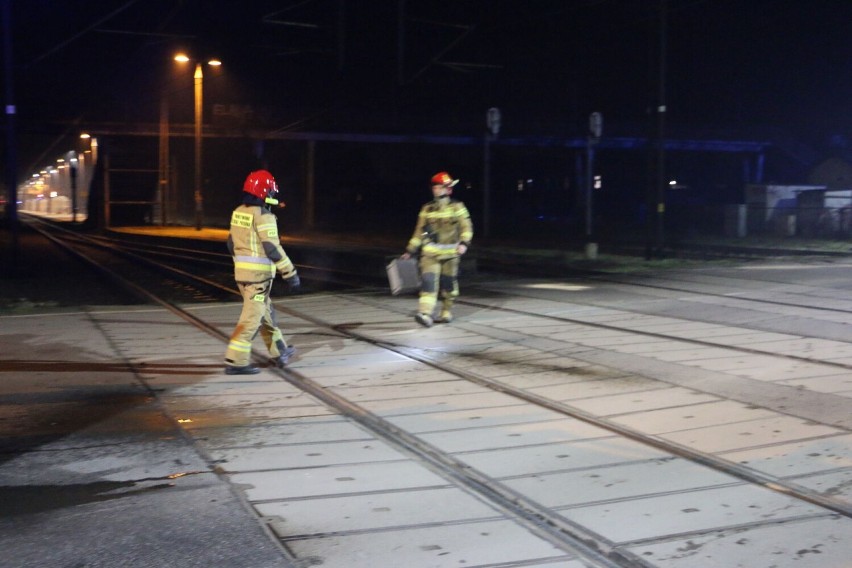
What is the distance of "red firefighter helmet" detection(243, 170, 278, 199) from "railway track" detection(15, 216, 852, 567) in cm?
172

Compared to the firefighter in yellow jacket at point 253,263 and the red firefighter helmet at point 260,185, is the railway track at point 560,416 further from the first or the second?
the red firefighter helmet at point 260,185

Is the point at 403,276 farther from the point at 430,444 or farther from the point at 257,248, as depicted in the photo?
the point at 430,444

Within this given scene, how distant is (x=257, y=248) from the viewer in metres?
8.87

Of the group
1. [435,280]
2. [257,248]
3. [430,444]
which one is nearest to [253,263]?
[257,248]

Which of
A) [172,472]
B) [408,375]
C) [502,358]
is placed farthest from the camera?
[502,358]

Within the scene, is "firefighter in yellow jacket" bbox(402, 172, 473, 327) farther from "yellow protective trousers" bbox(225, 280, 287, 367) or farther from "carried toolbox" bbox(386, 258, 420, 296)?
"yellow protective trousers" bbox(225, 280, 287, 367)

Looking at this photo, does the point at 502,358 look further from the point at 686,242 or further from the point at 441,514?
the point at 686,242

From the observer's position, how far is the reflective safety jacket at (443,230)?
11766 mm

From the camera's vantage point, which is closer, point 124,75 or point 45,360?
point 45,360

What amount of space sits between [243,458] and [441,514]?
1663mm

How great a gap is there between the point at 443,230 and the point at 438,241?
0.15 m

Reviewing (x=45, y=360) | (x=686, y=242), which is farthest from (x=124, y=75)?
(x=45, y=360)

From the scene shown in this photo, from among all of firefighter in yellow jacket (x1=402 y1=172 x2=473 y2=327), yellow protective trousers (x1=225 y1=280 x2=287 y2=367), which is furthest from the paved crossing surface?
firefighter in yellow jacket (x1=402 y1=172 x2=473 y2=327)

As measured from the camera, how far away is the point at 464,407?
7582 mm
